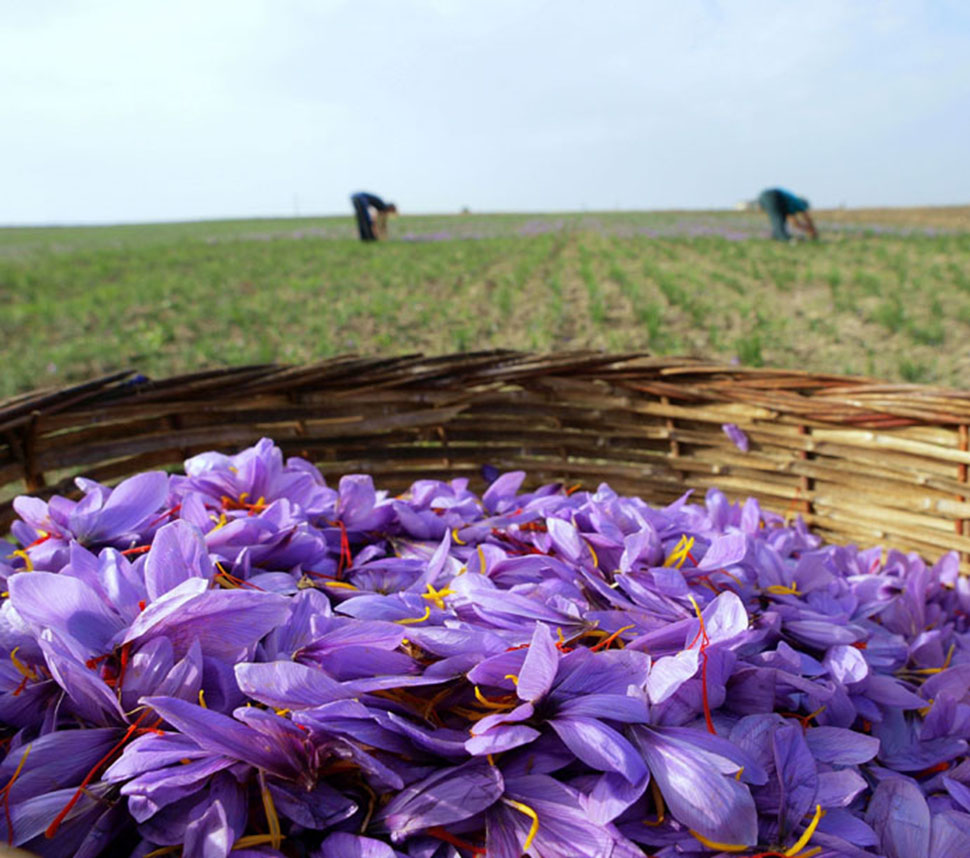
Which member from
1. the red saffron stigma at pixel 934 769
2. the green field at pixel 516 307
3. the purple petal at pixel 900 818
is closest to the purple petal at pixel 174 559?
the purple petal at pixel 900 818

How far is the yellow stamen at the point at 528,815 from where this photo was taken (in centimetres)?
62

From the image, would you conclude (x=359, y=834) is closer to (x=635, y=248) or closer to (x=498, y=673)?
(x=498, y=673)

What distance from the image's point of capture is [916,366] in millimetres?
4559

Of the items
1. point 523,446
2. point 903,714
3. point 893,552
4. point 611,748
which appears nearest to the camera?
point 611,748

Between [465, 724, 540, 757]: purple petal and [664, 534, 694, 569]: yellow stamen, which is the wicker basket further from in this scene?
[465, 724, 540, 757]: purple petal

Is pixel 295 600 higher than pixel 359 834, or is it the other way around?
pixel 295 600

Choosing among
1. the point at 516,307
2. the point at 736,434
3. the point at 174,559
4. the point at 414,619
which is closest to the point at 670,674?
the point at 414,619

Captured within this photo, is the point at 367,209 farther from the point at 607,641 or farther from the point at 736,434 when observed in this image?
the point at 607,641

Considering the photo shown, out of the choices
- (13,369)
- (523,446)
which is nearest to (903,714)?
(523,446)

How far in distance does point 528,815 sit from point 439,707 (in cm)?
13

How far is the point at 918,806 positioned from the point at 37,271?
595 inches

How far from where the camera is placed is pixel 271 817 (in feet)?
2.08

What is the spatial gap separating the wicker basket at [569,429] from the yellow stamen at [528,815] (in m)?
1.13

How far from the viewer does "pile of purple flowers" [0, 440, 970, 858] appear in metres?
0.64
